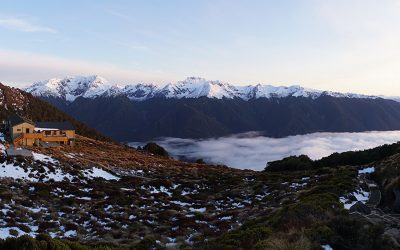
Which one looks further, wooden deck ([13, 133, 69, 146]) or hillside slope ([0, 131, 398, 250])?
wooden deck ([13, 133, 69, 146])

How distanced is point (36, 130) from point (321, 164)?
174ft

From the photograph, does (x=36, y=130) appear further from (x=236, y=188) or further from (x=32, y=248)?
(x=32, y=248)

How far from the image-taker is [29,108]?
140 metres

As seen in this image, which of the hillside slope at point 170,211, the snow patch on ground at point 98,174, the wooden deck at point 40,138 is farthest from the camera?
→ the wooden deck at point 40,138

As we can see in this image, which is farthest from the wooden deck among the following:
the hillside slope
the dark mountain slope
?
the dark mountain slope

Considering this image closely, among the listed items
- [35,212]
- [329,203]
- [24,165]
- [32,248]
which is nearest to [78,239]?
[35,212]

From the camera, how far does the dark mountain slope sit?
428ft

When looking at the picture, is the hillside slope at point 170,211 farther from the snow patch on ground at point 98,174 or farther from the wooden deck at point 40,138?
the wooden deck at point 40,138

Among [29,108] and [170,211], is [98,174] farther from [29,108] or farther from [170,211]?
[29,108]

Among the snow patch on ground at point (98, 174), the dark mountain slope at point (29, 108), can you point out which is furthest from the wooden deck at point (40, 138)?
the dark mountain slope at point (29, 108)

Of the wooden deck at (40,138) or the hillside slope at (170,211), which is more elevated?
the wooden deck at (40,138)

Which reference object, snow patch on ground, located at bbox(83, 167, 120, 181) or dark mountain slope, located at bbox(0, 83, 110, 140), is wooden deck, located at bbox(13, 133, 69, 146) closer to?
snow patch on ground, located at bbox(83, 167, 120, 181)

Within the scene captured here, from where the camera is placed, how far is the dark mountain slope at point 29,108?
5133 inches

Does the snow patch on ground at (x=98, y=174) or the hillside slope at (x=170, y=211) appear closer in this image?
the hillside slope at (x=170, y=211)
